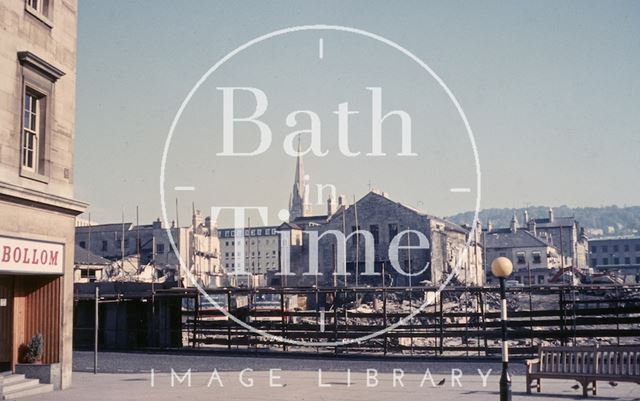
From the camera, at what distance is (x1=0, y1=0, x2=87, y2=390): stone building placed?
632 inches

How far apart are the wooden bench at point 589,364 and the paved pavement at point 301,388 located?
0.41m

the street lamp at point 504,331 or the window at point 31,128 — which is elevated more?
the window at point 31,128

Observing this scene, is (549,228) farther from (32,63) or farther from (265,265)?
(32,63)

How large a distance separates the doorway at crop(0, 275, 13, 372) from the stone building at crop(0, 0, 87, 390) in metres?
0.02

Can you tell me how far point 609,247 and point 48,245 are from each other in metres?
140

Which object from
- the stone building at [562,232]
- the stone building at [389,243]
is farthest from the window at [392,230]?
the stone building at [562,232]

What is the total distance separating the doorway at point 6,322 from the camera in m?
17.2

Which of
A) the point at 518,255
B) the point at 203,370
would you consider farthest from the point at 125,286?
the point at 518,255

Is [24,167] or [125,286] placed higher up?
[24,167]

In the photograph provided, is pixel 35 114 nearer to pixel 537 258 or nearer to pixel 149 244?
pixel 537 258

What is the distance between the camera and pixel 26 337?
58.6ft

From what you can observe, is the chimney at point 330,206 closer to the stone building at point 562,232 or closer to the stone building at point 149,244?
the stone building at point 149,244

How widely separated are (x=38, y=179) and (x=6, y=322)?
345 cm

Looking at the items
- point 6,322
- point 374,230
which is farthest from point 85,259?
point 6,322
